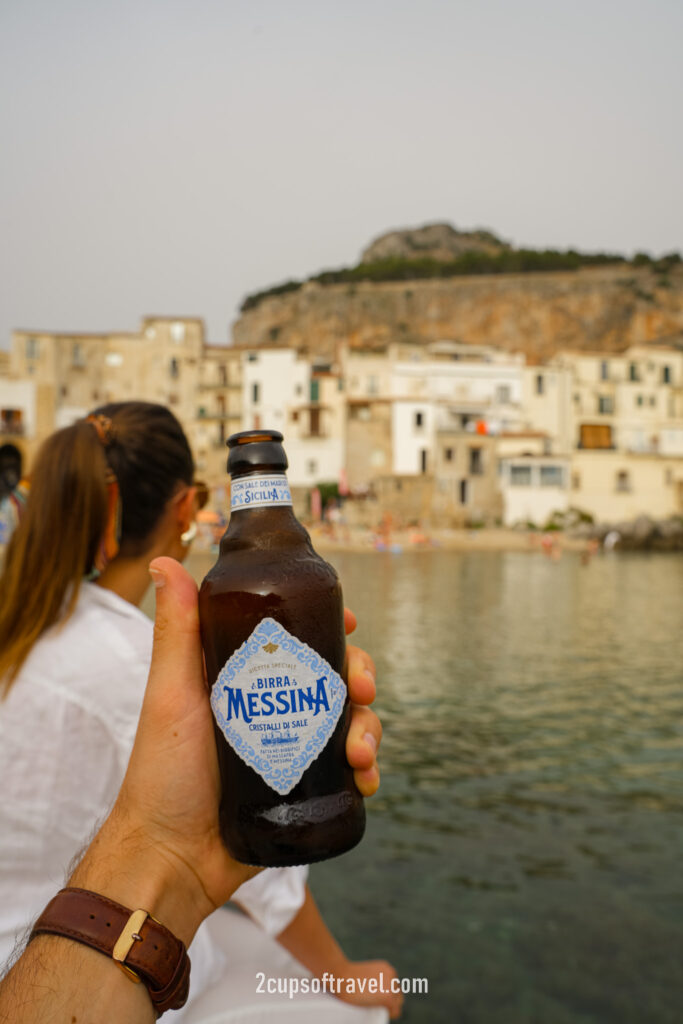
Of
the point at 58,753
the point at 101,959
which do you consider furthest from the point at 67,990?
the point at 58,753

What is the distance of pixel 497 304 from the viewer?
85.8 m

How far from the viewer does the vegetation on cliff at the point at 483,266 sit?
3489 inches

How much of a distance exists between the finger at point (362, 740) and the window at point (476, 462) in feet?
175

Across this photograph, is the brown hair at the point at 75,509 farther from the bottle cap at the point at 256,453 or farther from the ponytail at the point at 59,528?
the bottle cap at the point at 256,453

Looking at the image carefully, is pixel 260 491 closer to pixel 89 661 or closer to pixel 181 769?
pixel 181 769

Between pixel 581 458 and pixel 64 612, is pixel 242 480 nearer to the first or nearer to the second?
pixel 64 612

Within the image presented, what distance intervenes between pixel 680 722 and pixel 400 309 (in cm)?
8087

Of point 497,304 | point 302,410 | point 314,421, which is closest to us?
point 302,410

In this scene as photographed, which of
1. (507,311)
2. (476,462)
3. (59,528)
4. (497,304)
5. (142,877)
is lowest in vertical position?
(476,462)

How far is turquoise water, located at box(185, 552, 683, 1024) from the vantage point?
5.13 meters

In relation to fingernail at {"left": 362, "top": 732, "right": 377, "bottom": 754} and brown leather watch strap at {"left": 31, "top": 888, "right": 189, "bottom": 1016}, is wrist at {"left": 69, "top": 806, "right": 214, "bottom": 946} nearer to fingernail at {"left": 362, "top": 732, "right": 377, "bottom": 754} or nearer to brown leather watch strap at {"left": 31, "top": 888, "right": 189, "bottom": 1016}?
brown leather watch strap at {"left": 31, "top": 888, "right": 189, "bottom": 1016}

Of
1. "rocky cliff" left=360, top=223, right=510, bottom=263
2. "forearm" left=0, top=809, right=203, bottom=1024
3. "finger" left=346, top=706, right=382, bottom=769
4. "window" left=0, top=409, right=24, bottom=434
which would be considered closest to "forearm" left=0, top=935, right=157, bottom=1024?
"forearm" left=0, top=809, right=203, bottom=1024

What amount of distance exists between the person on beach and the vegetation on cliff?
91.5 metres

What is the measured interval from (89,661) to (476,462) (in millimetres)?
53339
